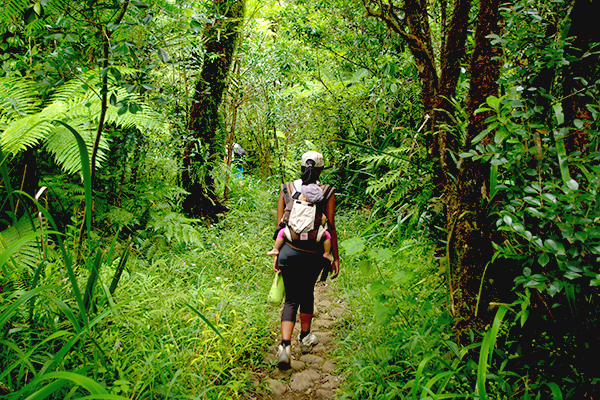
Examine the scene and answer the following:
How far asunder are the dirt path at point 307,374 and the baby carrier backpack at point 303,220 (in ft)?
3.30

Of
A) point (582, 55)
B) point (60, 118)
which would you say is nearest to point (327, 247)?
point (582, 55)

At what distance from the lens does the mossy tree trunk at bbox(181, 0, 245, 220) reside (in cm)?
518

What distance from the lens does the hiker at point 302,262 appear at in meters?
3.01

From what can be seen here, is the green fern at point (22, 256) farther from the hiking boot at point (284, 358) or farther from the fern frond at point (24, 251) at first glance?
the hiking boot at point (284, 358)

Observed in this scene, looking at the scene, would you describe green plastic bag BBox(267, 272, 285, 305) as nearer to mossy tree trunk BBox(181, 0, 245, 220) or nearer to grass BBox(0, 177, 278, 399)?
grass BBox(0, 177, 278, 399)

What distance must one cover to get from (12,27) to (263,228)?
4093mm

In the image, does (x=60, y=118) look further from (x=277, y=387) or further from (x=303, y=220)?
(x=277, y=387)

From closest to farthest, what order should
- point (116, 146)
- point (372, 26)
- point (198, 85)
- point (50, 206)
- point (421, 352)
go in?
point (421, 352) < point (50, 206) < point (116, 146) < point (372, 26) < point (198, 85)

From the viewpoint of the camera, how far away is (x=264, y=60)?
22.8 ft

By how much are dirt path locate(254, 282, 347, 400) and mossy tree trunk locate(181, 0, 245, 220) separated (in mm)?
2712

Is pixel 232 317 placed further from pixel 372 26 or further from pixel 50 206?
pixel 372 26

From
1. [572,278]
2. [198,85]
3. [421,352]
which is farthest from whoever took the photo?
[198,85]

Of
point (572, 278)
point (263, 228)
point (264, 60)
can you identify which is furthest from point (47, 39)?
point (264, 60)

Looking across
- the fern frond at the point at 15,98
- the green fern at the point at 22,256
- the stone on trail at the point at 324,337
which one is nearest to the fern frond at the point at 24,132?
the fern frond at the point at 15,98
